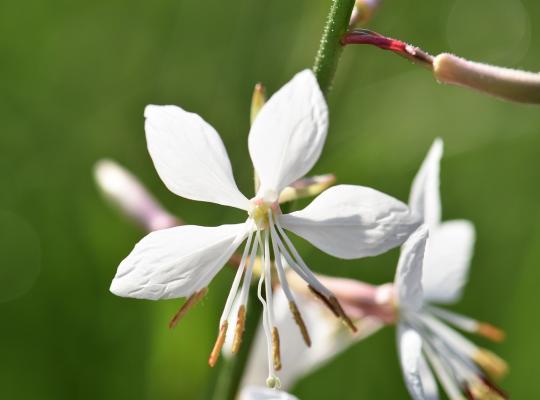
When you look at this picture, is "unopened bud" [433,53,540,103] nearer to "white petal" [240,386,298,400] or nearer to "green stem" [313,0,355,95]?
"green stem" [313,0,355,95]

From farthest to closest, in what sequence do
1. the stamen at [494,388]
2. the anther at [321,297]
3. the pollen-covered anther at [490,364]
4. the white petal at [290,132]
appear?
the pollen-covered anther at [490,364], the stamen at [494,388], the anther at [321,297], the white petal at [290,132]

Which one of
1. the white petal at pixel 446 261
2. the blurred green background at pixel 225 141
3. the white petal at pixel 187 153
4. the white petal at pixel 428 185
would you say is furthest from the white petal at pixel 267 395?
the blurred green background at pixel 225 141

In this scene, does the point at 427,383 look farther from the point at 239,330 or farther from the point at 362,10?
the point at 362,10

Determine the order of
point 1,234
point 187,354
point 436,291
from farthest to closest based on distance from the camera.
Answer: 1. point 1,234
2. point 187,354
3. point 436,291

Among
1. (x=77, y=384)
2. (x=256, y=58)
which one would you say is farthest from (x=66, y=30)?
(x=77, y=384)

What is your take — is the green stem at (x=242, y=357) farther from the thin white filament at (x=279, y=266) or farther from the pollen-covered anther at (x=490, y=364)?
the pollen-covered anther at (x=490, y=364)

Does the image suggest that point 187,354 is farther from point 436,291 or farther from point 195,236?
point 195,236

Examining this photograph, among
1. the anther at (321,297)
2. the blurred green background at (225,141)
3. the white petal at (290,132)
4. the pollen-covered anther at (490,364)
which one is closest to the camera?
the white petal at (290,132)
